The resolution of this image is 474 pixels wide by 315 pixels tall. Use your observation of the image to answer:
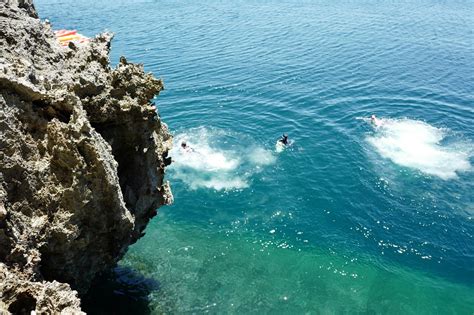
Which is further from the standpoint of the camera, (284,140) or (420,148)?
(284,140)

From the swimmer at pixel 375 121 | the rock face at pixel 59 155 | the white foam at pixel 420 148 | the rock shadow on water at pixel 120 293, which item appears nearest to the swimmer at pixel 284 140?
the white foam at pixel 420 148

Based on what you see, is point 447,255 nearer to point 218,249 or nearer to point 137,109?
point 218,249

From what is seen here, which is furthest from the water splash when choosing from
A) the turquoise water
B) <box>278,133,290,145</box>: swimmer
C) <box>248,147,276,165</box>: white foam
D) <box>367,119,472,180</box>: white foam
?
<box>367,119,472,180</box>: white foam

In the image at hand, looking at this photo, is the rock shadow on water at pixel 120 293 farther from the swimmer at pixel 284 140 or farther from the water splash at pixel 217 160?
the swimmer at pixel 284 140

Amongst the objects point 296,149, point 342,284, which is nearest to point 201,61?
point 296,149

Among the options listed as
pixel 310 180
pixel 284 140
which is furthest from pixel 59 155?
pixel 284 140

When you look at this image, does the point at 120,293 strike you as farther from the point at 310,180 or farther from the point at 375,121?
the point at 375,121
